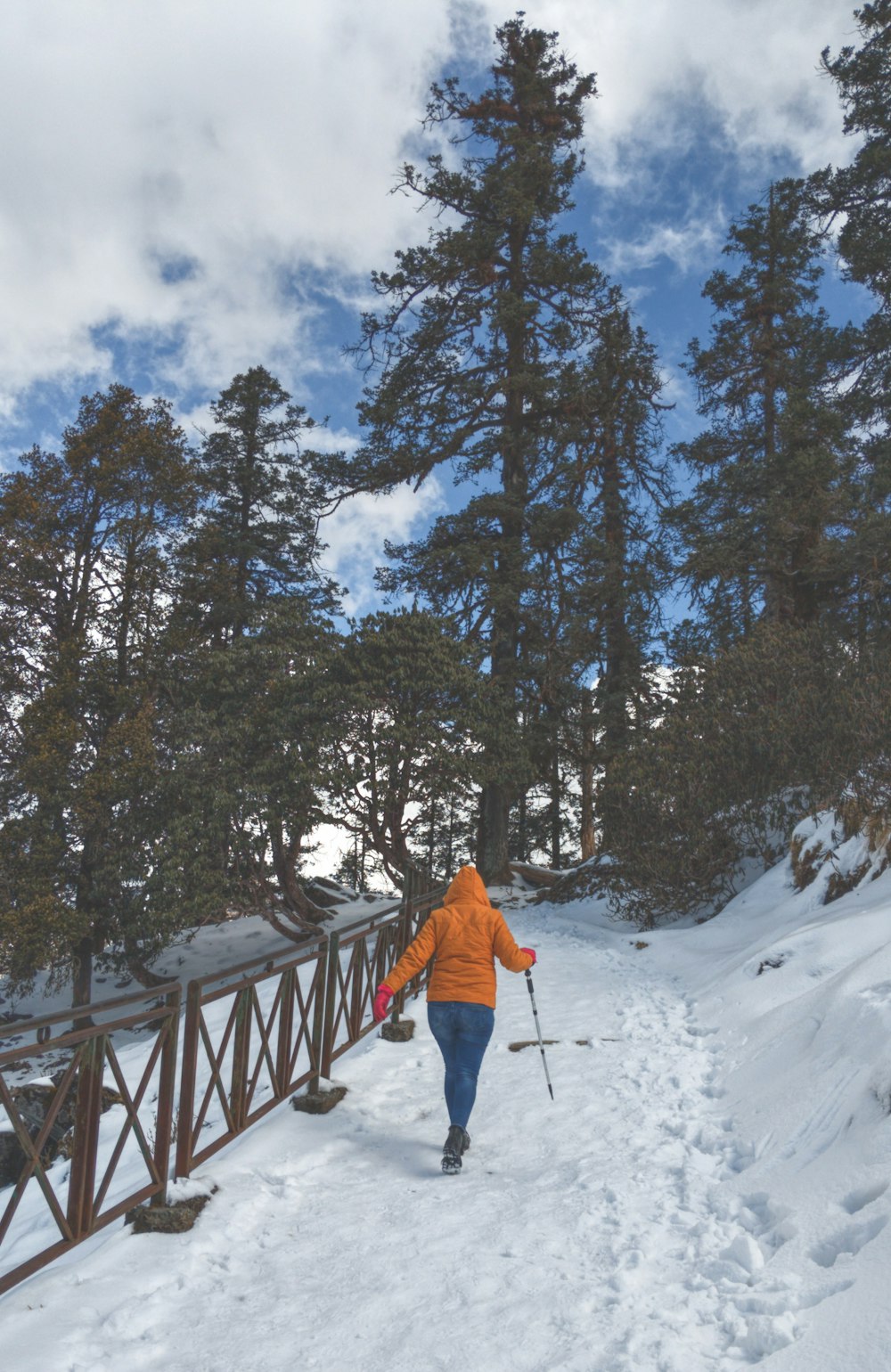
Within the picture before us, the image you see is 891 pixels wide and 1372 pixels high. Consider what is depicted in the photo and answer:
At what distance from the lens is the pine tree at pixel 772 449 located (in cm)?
1792

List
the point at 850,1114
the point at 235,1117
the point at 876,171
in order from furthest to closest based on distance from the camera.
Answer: the point at 876,171
the point at 235,1117
the point at 850,1114

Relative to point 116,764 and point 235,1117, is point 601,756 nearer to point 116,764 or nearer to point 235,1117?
point 116,764

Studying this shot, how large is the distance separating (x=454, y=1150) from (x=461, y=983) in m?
0.89

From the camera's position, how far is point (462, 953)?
17.1 ft

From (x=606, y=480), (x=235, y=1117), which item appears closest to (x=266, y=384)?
(x=606, y=480)

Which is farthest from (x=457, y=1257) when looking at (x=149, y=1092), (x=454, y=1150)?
(x=149, y=1092)

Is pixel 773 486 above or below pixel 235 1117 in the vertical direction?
above

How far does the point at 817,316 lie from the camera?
21.8 m

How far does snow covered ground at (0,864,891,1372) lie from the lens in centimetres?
293

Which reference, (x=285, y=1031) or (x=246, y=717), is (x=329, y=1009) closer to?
(x=285, y=1031)

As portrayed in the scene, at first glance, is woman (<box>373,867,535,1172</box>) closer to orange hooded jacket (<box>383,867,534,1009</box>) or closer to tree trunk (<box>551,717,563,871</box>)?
orange hooded jacket (<box>383,867,534,1009</box>)

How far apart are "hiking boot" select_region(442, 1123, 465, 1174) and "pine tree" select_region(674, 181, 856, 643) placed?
45.7 ft

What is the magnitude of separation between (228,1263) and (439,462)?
2014cm

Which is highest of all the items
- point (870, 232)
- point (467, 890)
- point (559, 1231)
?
point (870, 232)
